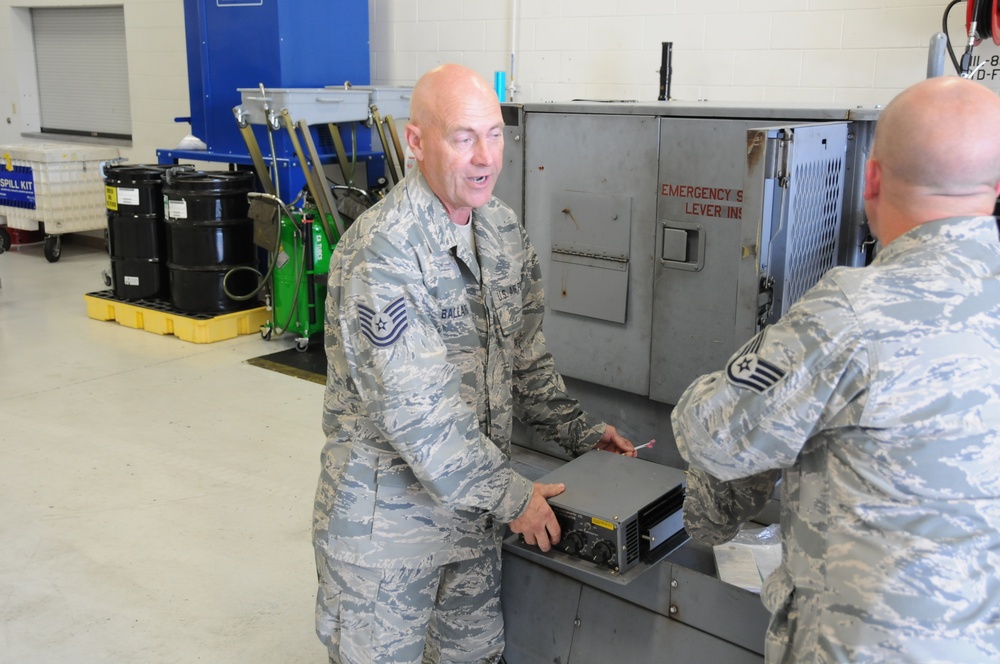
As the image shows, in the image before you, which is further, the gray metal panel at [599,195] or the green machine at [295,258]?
the green machine at [295,258]

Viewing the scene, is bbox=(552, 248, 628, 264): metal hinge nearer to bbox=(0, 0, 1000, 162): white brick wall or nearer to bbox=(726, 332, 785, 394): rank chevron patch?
bbox=(726, 332, 785, 394): rank chevron patch

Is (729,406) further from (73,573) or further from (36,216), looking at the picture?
(36,216)

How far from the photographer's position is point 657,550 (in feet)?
6.02

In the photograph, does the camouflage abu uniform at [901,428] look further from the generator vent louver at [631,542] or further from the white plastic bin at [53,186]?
the white plastic bin at [53,186]

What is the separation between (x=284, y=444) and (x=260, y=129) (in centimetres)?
211

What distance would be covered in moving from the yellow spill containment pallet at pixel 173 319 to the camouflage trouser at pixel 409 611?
12.0 ft

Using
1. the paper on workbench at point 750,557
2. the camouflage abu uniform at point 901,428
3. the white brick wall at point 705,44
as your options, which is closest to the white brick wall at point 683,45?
the white brick wall at point 705,44

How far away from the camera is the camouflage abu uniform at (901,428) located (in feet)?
3.96

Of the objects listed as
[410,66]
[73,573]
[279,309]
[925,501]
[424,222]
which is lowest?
[73,573]

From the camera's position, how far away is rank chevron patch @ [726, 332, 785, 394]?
1271 mm

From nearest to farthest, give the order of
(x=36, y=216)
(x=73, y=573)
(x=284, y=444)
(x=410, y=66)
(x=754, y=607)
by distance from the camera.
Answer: (x=754, y=607), (x=73, y=573), (x=284, y=444), (x=410, y=66), (x=36, y=216)

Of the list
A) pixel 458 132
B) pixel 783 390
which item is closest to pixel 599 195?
pixel 458 132

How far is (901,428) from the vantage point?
1.22m

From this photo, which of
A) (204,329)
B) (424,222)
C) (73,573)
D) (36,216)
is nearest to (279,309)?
(204,329)
